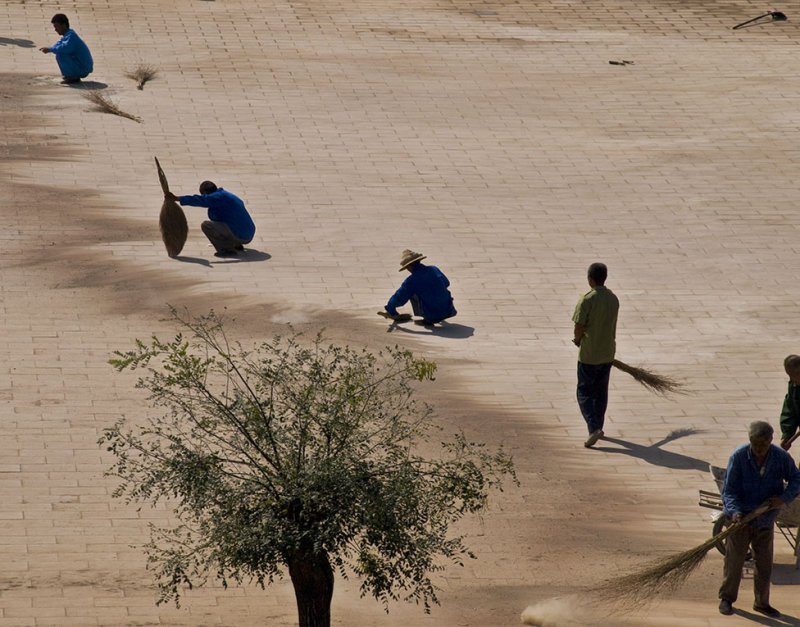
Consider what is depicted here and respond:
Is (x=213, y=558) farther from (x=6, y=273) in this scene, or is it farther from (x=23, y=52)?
(x=23, y=52)

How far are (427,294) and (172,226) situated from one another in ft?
10.9

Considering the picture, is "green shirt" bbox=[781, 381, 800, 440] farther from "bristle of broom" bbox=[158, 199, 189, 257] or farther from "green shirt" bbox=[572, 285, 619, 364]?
"bristle of broom" bbox=[158, 199, 189, 257]

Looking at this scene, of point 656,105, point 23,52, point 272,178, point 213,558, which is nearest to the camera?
point 213,558

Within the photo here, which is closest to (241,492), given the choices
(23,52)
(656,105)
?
(656,105)

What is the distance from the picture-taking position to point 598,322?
10.4m

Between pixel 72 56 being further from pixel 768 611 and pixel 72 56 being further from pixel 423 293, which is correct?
pixel 768 611

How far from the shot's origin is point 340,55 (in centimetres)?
2233

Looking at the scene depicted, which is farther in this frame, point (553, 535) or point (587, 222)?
point (587, 222)

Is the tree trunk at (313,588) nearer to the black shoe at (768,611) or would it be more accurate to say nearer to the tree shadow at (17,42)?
the black shoe at (768,611)

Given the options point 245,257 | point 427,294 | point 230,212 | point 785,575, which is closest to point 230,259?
point 245,257

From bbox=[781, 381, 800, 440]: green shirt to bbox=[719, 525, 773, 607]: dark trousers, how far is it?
1319 millimetres

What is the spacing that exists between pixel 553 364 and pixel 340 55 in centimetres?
1138

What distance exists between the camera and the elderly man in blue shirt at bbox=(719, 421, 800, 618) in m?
7.71

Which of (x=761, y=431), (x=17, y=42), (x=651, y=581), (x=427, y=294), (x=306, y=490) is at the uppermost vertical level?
(x=306, y=490)
